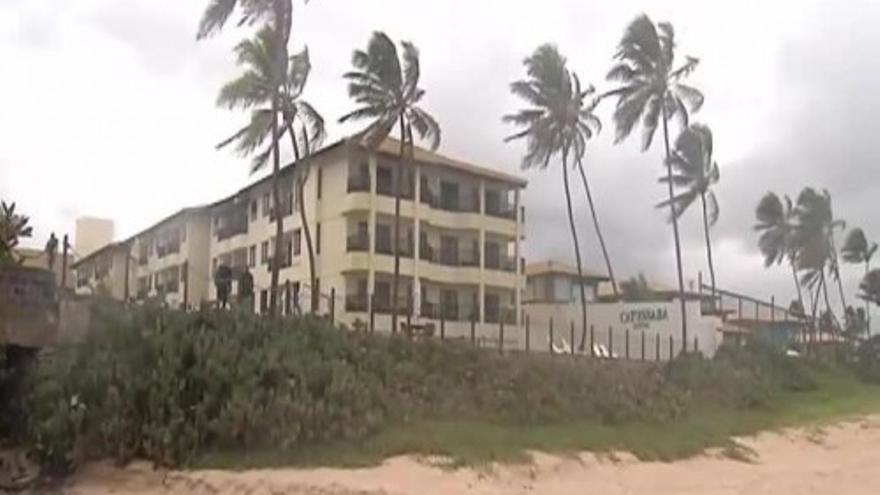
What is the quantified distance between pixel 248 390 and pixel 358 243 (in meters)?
31.3

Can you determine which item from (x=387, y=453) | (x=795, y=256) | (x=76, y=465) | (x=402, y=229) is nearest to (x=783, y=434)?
(x=387, y=453)

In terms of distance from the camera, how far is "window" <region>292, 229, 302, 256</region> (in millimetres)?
63125

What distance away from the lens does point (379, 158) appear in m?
61.5

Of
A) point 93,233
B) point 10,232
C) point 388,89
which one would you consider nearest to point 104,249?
point 93,233

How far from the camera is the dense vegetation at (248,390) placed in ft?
92.9

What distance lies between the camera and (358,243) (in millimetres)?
60219

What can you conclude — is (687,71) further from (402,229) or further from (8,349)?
(8,349)

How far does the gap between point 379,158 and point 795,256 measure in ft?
105

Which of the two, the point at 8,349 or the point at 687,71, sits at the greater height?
the point at 687,71

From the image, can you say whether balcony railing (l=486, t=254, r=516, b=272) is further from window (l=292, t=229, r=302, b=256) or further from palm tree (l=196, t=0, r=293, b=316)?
palm tree (l=196, t=0, r=293, b=316)

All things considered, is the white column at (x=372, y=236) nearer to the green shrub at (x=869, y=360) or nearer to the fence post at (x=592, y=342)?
the fence post at (x=592, y=342)

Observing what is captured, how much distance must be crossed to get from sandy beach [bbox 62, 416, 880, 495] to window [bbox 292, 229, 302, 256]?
108 ft

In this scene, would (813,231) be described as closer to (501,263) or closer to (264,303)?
(501,263)

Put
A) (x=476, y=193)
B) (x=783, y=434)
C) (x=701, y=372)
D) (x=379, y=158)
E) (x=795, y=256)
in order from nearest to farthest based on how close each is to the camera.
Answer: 1. (x=783, y=434)
2. (x=701, y=372)
3. (x=379, y=158)
4. (x=476, y=193)
5. (x=795, y=256)
